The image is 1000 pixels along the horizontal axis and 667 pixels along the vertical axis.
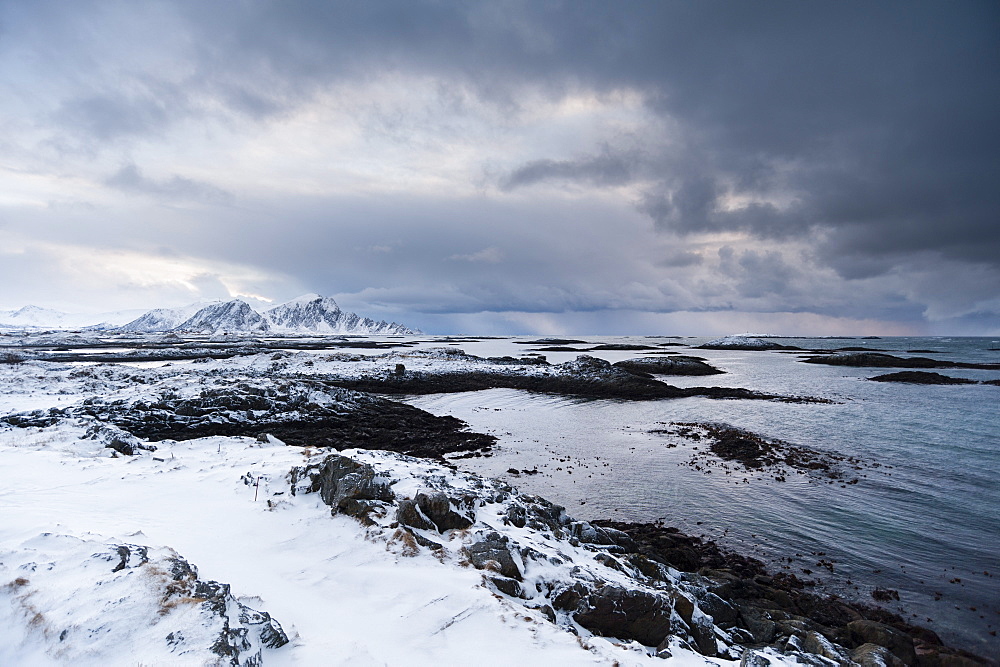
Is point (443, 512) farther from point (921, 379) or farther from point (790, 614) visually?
point (921, 379)

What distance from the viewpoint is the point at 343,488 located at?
10.3 m

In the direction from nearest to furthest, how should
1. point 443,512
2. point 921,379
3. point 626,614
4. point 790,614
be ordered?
point 626,614
point 790,614
point 443,512
point 921,379

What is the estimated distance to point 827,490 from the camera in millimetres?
16172

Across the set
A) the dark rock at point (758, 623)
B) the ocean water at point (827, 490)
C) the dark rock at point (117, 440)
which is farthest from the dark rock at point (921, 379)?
the dark rock at point (117, 440)

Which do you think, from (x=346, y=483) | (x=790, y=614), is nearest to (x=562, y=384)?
(x=790, y=614)

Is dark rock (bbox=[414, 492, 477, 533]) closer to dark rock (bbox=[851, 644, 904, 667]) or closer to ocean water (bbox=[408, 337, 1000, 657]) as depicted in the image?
ocean water (bbox=[408, 337, 1000, 657])

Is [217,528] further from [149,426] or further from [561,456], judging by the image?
[149,426]

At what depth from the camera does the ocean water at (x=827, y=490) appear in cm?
1066

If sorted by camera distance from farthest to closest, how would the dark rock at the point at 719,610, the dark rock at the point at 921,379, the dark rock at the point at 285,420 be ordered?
the dark rock at the point at 921,379 → the dark rock at the point at 285,420 → the dark rock at the point at 719,610

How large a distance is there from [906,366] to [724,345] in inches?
2565

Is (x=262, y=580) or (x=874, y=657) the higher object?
(x=262, y=580)

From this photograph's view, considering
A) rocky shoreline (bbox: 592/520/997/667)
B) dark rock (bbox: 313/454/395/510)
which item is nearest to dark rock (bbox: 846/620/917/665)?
rocky shoreline (bbox: 592/520/997/667)

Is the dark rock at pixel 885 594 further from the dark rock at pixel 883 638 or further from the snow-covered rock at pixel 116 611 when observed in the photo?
the snow-covered rock at pixel 116 611

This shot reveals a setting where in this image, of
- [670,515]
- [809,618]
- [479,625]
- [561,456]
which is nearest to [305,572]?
[479,625]
